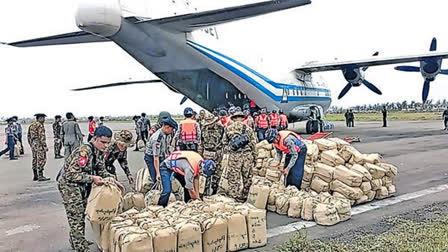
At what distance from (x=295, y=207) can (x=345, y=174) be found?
130cm

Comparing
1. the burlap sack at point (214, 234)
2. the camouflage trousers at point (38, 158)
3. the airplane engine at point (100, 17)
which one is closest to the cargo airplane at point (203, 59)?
the airplane engine at point (100, 17)

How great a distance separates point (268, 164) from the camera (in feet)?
27.0

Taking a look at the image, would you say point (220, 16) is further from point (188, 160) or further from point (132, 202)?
point (132, 202)

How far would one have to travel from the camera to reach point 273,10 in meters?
10.7

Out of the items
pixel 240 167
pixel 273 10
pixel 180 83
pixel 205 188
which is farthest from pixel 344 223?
pixel 180 83

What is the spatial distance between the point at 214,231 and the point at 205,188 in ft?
8.52

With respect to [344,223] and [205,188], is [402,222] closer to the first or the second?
[344,223]

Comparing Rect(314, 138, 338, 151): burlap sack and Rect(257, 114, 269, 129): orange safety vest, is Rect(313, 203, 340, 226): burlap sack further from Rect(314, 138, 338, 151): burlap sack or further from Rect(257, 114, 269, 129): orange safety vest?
Rect(257, 114, 269, 129): orange safety vest

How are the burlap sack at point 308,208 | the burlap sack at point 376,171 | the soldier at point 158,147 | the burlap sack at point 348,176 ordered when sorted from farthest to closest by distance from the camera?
the burlap sack at point 376,171
the burlap sack at point 348,176
the soldier at point 158,147
the burlap sack at point 308,208

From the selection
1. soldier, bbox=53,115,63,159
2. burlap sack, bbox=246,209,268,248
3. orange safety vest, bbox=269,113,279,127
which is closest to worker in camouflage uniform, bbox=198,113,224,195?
burlap sack, bbox=246,209,268,248

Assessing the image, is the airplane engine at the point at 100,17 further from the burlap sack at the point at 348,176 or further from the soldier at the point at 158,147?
the burlap sack at the point at 348,176

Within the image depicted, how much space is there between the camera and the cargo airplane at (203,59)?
1126 centimetres

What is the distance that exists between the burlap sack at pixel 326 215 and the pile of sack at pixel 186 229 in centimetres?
111

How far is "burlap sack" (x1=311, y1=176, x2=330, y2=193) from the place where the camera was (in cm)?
715
